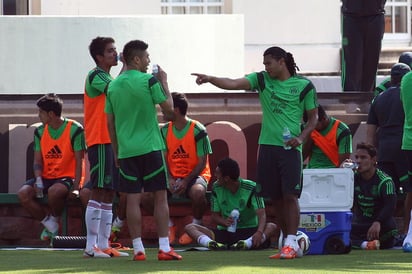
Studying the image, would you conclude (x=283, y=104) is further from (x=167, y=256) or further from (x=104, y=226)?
(x=104, y=226)

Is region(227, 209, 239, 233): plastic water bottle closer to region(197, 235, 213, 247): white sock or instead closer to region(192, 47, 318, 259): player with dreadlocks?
region(197, 235, 213, 247): white sock

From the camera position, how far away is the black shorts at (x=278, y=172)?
15.9 metres

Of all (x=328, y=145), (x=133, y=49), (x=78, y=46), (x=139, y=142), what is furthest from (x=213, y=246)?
(x=78, y=46)

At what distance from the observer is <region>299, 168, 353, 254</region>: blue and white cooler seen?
17156 millimetres

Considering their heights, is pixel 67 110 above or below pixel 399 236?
above

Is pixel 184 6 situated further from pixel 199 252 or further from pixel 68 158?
pixel 199 252

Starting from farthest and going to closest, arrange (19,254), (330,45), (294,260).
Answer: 1. (330,45)
2. (19,254)
3. (294,260)

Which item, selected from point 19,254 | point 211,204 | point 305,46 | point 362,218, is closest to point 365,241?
point 362,218

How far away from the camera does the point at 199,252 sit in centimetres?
1783

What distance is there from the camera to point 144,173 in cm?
1580

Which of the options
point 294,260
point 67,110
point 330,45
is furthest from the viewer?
point 330,45

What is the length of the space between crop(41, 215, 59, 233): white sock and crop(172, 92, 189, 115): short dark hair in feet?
6.10

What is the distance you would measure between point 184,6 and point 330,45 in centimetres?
263

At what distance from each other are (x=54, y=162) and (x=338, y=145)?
128 inches
